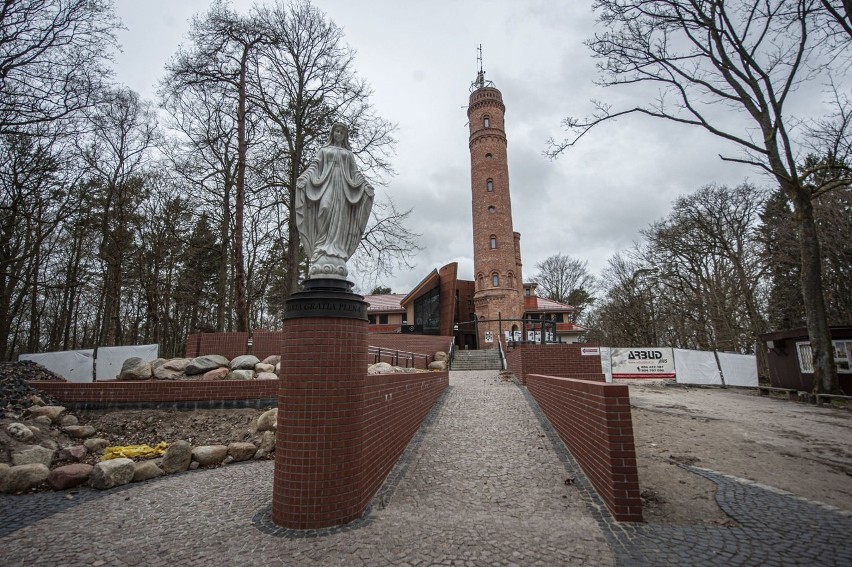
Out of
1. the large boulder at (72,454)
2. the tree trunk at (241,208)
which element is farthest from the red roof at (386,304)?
the large boulder at (72,454)

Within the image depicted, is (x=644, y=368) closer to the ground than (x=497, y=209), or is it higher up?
closer to the ground

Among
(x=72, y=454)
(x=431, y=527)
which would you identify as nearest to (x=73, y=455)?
(x=72, y=454)

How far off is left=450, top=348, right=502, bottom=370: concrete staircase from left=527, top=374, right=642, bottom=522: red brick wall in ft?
43.4

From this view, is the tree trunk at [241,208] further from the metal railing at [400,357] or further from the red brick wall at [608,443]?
the red brick wall at [608,443]

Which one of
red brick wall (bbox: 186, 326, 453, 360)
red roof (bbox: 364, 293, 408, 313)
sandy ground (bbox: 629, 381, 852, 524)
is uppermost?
→ red roof (bbox: 364, 293, 408, 313)

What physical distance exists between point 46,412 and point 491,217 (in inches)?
1043

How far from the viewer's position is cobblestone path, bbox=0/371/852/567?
10.7 feet

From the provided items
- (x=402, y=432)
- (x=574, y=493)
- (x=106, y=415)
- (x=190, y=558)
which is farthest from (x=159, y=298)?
(x=574, y=493)

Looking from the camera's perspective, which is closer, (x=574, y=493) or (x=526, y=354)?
(x=574, y=493)

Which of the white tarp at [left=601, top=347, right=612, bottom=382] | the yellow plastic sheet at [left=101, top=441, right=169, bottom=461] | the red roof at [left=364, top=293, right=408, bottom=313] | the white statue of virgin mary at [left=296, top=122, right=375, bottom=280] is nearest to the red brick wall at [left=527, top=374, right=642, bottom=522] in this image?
the white statue of virgin mary at [left=296, top=122, right=375, bottom=280]

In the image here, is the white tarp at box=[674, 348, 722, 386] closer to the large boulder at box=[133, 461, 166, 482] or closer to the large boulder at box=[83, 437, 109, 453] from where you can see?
the large boulder at box=[133, 461, 166, 482]

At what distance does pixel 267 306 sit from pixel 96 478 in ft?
82.8

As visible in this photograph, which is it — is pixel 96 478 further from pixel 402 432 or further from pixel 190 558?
pixel 402 432

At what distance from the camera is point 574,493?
457cm
